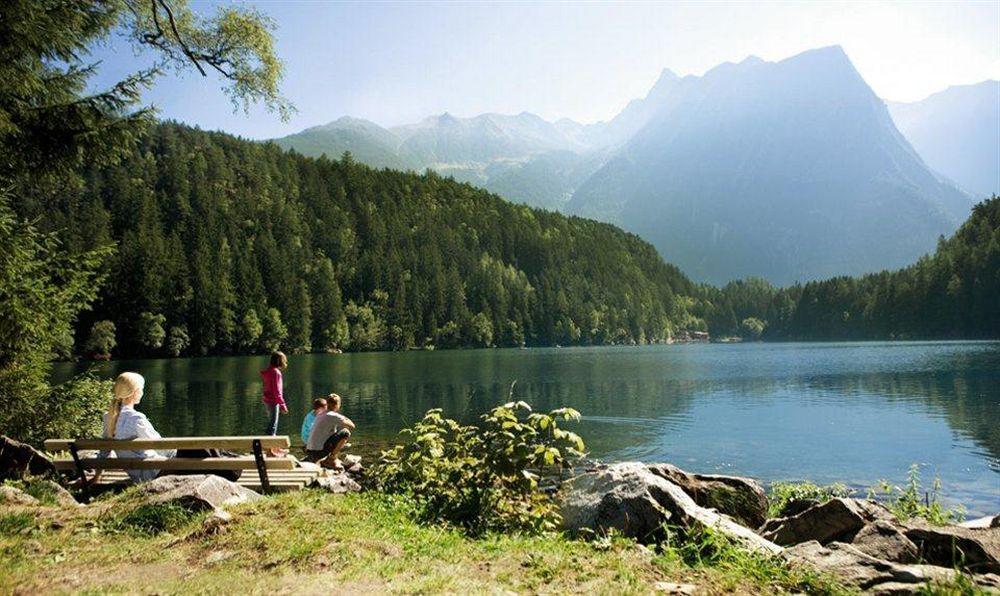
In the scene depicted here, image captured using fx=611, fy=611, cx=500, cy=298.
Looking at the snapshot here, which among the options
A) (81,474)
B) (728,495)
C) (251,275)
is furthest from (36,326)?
(251,275)

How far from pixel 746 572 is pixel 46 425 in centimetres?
1770

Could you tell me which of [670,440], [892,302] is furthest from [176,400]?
[892,302]

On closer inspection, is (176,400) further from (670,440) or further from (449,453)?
(449,453)

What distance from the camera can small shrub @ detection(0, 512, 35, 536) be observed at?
845 cm

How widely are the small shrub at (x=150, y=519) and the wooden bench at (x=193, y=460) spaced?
1901 millimetres

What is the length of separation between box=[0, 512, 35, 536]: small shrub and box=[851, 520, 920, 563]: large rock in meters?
11.4

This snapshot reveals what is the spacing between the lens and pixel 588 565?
7496 millimetres

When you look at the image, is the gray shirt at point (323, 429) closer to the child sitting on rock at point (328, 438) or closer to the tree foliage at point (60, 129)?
the child sitting on rock at point (328, 438)

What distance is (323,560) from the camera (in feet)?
24.3

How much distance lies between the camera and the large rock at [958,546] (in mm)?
7699

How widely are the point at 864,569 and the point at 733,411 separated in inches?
1392

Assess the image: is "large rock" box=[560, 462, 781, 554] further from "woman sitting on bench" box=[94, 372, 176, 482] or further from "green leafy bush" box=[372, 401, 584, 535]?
"woman sitting on bench" box=[94, 372, 176, 482]

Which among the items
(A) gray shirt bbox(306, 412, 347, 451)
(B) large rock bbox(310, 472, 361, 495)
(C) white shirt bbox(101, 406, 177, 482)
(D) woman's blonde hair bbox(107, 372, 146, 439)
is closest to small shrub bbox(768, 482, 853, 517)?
(B) large rock bbox(310, 472, 361, 495)

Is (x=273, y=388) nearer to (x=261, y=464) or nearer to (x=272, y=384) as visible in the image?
(x=272, y=384)
